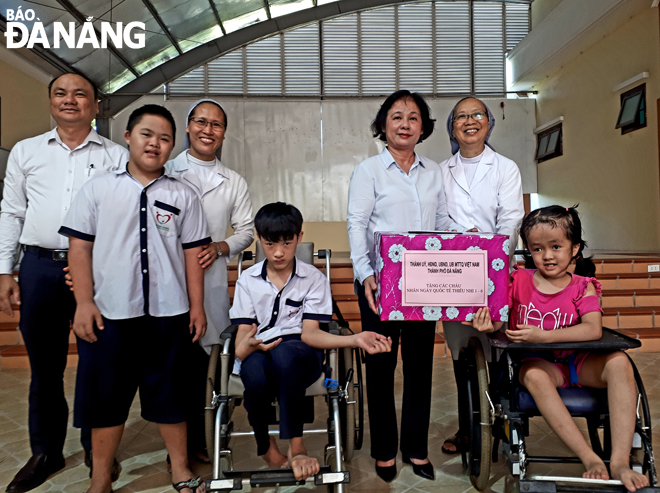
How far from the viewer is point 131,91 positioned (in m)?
8.73

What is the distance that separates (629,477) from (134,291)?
155 centimetres

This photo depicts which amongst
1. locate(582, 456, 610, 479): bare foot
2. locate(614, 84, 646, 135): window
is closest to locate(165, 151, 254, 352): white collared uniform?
locate(582, 456, 610, 479): bare foot

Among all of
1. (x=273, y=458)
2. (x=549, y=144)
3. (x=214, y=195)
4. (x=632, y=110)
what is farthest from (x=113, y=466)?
(x=549, y=144)

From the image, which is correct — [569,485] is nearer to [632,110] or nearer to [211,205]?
[211,205]

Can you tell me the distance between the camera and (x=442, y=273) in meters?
1.46

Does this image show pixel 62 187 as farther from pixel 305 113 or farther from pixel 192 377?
pixel 305 113

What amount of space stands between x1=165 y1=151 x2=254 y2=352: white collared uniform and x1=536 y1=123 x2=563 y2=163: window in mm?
7261

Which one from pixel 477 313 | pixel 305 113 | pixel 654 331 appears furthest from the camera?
pixel 305 113

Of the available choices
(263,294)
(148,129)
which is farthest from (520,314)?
(148,129)

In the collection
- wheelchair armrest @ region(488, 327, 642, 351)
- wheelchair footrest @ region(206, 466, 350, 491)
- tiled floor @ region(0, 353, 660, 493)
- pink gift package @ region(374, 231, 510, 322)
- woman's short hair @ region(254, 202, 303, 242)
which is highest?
woman's short hair @ region(254, 202, 303, 242)

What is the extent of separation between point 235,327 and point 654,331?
376 centimetres

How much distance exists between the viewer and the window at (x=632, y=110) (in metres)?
5.99

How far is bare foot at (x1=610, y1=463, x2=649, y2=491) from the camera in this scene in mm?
1262

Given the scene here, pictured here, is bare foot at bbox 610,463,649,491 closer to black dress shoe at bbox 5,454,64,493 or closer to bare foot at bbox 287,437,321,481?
bare foot at bbox 287,437,321,481
